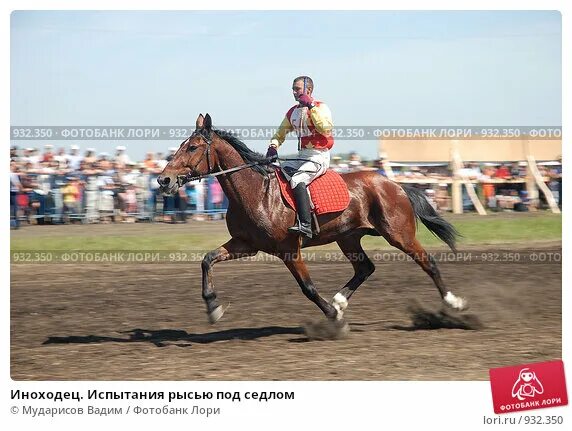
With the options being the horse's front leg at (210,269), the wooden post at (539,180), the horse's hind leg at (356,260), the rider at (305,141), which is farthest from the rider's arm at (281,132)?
the wooden post at (539,180)

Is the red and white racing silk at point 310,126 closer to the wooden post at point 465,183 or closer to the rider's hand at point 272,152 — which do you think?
the rider's hand at point 272,152

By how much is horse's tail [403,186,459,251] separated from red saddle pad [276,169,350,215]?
1.16 m

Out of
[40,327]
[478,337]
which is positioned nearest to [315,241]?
[478,337]

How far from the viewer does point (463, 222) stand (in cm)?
2131

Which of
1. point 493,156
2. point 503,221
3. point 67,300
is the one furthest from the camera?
point 493,156

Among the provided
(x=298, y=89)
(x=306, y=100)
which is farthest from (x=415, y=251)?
(x=298, y=89)

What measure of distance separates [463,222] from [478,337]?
39.5 feet
